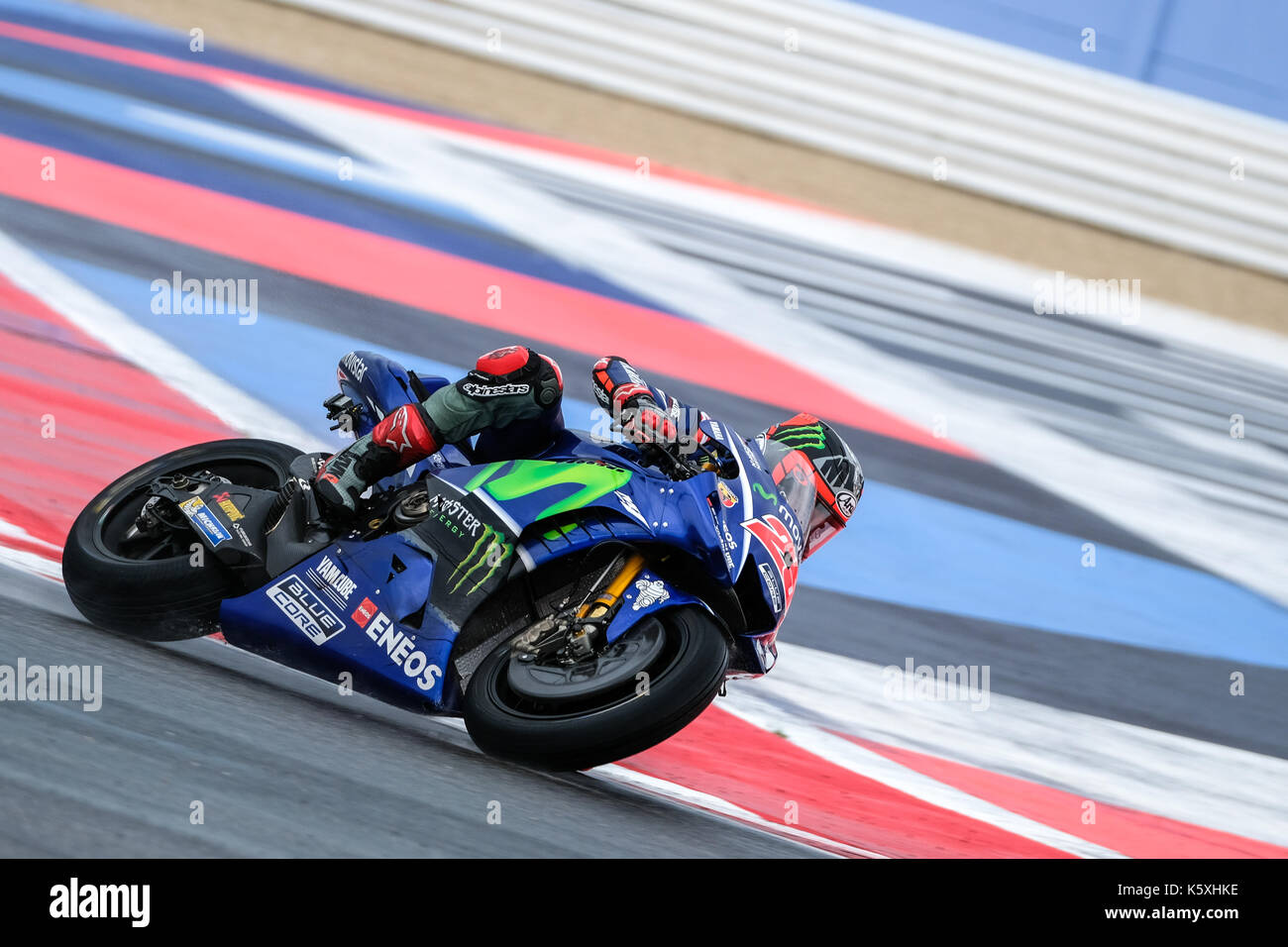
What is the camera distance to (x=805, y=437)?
4781 mm

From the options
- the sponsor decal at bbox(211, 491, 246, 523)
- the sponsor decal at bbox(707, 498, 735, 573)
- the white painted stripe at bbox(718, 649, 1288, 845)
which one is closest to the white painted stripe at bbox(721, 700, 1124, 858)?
the white painted stripe at bbox(718, 649, 1288, 845)

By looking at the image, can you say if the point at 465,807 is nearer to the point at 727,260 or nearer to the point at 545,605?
the point at 545,605

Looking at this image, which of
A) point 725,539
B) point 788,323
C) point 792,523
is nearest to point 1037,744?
point 792,523

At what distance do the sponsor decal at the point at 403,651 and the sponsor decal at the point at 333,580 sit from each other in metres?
0.15

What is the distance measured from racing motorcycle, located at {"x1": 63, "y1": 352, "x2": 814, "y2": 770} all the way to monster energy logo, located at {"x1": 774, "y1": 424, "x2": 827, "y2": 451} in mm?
139

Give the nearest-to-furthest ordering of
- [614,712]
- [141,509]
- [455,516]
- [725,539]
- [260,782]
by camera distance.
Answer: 1. [260,782]
2. [614,712]
3. [725,539]
4. [455,516]
5. [141,509]

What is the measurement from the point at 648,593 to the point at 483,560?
1.87 feet

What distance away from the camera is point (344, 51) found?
12648 mm

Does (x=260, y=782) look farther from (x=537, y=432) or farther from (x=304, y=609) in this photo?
(x=537, y=432)

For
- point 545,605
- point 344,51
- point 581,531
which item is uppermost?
point 344,51

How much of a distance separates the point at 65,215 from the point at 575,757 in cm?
719

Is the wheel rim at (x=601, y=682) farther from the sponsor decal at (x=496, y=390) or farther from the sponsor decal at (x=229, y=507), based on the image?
the sponsor decal at (x=229, y=507)

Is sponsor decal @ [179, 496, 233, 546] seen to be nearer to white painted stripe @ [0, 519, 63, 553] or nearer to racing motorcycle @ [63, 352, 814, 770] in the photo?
racing motorcycle @ [63, 352, 814, 770]
